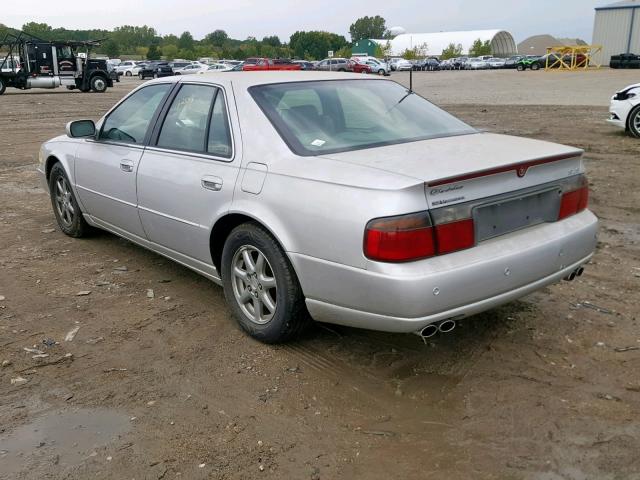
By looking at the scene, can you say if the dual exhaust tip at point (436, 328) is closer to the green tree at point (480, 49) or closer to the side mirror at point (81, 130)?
the side mirror at point (81, 130)

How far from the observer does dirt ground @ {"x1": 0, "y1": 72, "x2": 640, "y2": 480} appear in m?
2.66

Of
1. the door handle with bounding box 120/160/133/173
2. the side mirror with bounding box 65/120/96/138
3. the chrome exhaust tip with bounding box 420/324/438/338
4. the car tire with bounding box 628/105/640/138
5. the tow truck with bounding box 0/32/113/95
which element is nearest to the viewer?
the chrome exhaust tip with bounding box 420/324/438/338

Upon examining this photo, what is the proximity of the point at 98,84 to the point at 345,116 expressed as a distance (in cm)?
3182

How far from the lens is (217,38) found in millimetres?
157000

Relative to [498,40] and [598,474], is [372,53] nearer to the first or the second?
[498,40]

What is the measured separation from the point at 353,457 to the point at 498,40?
414 ft

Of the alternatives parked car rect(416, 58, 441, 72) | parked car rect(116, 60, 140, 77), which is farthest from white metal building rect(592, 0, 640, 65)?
parked car rect(116, 60, 140, 77)

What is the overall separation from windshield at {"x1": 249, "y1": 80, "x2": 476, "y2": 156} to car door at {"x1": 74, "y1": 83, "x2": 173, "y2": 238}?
1.12 m

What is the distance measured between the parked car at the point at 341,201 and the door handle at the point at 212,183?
0.01 meters

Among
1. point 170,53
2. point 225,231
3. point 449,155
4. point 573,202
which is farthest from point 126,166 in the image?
point 170,53

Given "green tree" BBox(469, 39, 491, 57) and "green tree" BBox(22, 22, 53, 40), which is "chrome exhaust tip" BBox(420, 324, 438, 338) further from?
"green tree" BBox(22, 22, 53, 40)

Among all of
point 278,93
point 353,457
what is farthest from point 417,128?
point 353,457

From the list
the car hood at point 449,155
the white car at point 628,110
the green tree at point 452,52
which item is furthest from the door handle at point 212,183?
the green tree at point 452,52

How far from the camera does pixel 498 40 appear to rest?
117625mm
